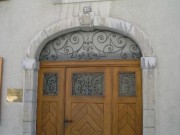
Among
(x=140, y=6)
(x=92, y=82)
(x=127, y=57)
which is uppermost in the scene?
(x=140, y=6)

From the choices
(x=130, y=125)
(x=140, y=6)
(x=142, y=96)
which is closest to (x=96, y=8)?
(x=140, y=6)

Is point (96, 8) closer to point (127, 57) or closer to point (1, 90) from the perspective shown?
point (127, 57)

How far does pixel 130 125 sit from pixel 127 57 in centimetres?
123

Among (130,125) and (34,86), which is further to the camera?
(34,86)

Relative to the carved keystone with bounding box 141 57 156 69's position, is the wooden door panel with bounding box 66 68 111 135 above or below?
below

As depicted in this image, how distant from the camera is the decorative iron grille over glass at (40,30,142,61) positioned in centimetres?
576

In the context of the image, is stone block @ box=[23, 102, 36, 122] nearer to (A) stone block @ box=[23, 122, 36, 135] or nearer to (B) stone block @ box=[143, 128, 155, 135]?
(A) stone block @ box=[23, 122, 36, 135]

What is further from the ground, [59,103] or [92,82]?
[92,82]

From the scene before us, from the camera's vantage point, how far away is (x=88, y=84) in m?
5.83

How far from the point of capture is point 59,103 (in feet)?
19.3

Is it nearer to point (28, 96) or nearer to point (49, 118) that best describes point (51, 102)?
point (49, 118)

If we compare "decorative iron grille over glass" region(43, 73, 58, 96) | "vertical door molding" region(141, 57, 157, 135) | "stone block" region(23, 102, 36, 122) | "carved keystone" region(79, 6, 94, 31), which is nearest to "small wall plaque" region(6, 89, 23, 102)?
"stone block" region(23, 102, 36, 122)

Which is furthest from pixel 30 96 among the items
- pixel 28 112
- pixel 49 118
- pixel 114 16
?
pixel 114 16

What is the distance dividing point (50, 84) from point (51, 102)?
0.35 m
